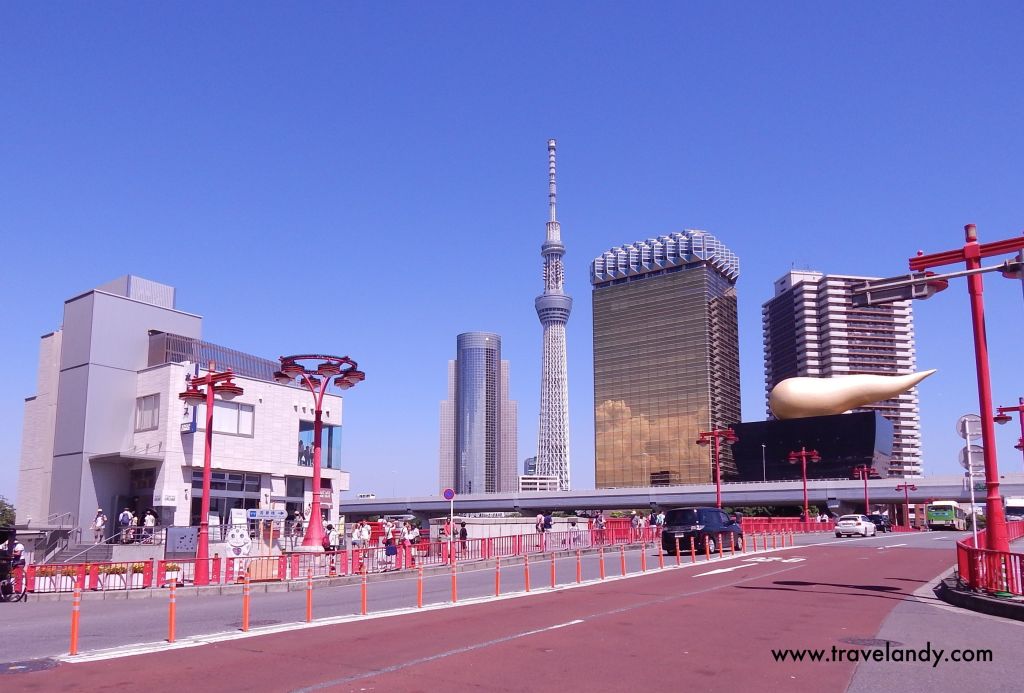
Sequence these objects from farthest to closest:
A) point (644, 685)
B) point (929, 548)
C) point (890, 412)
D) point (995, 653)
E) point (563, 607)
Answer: point (890, 412)
point (929, 548)
point (563, 607)
point (995, 653)
point (644, 685)

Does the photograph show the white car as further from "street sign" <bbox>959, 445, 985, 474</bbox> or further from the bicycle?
the bicycle

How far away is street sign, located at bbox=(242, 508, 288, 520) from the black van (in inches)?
804

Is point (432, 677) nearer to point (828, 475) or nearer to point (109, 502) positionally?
point (109, 502)

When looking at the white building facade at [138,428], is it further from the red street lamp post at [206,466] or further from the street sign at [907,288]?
the street sign at [907,288]

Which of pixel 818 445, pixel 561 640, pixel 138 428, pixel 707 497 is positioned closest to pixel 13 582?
pixel 561 640

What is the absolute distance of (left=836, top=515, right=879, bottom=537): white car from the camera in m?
53.0

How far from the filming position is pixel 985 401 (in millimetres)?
17812

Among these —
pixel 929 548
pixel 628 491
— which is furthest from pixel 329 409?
pixel 628 491

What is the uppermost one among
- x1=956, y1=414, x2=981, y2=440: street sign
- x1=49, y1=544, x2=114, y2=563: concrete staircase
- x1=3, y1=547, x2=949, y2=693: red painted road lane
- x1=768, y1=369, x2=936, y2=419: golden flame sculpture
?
x1=768, y1=369, x2=936, y2=419: golden flame sculpture

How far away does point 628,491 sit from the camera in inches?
5044

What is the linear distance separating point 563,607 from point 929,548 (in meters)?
27.8

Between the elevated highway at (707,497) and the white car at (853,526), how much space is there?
32.2 metres

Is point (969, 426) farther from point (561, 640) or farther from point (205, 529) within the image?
point (205, 529)

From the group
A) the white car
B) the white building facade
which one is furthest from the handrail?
the white car
